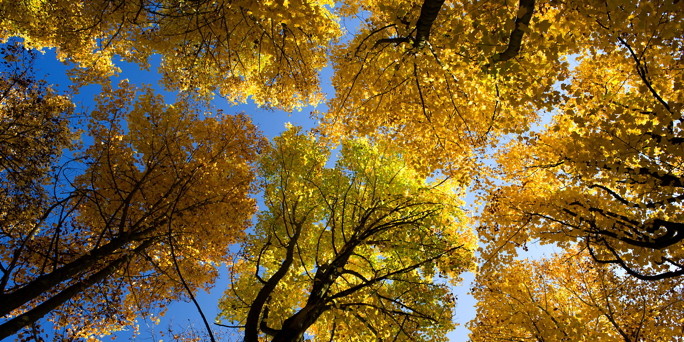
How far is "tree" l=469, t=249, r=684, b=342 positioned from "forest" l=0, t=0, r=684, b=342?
2.3 inches

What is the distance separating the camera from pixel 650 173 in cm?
427

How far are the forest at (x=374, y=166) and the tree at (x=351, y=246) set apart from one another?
0.22 ft

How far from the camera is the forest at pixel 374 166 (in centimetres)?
425

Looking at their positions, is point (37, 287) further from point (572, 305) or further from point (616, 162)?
point (572, 305)

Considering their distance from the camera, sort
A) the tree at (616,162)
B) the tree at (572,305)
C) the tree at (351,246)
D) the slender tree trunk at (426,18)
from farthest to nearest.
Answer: the tree at (572,305) < the tree at (351,246) < the tree at (616,162) < the slender tree trunk at (426,18)

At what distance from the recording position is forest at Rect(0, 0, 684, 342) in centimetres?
425

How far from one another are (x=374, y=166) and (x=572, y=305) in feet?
25.5

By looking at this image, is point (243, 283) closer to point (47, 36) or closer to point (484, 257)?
point (484, 257)

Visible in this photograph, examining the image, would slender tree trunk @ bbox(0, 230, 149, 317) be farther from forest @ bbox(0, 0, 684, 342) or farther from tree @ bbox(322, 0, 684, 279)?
tree @ bbox(322, 0, 684, 279)

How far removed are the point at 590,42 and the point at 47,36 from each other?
12794 mm

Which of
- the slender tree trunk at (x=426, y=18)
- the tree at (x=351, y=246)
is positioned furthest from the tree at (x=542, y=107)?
the tree at (x=351, y=246)

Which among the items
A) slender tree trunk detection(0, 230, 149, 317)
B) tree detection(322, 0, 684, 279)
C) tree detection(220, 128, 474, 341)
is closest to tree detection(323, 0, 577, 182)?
tree detection(322, 0, 684, 279)

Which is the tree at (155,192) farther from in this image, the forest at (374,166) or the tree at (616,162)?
the tree at (616,162)

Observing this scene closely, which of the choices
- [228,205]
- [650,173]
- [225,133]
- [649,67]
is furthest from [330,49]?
[650,173]
